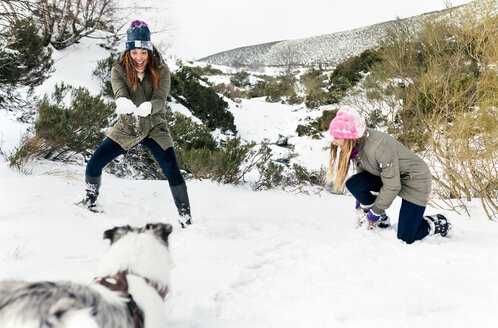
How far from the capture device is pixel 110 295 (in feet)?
3.05

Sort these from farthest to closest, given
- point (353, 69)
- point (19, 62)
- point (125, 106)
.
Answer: point (353, 69) < point (19, 62) < point (125, 106)

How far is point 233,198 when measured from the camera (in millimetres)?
3980

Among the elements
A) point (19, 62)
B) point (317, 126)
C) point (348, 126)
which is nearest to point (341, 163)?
point (348, 126)

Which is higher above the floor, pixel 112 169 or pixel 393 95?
pixel 393 95

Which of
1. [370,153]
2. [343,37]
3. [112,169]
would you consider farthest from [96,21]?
[343,37]

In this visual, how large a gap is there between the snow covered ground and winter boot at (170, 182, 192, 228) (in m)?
0.10

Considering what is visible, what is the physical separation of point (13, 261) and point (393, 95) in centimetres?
1104

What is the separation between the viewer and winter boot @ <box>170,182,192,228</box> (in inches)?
100.0

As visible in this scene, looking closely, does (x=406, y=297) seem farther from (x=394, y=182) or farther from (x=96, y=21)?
(x=96, y=21)

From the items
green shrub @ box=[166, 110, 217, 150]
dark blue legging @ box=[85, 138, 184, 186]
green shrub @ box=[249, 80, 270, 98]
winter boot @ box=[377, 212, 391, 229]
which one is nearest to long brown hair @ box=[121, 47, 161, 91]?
dark blue legging @ box=[85, 138, 184, 186]

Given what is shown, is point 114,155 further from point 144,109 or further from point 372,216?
point 372,216

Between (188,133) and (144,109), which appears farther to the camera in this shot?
(188,133)

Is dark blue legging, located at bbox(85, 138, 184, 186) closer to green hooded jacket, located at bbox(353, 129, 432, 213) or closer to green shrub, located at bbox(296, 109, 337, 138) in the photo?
green hooded jacket, located at bbox(353, 129, 432, 213)

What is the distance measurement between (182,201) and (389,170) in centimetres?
173
